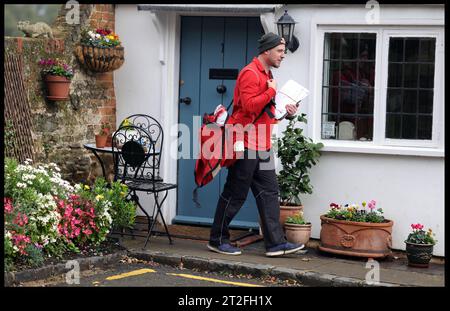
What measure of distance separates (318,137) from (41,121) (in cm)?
312

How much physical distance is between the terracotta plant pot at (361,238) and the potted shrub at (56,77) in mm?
3374

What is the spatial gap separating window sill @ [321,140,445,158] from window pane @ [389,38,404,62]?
0.95 meters

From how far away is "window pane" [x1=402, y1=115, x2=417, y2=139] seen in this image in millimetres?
9414

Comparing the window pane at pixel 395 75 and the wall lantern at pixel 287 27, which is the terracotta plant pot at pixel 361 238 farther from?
the wall lantern at pixel 287 27

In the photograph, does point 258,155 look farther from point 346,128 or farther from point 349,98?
point 349,98

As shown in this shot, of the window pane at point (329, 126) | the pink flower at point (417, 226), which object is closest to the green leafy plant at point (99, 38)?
the window pane at point (329, 126)

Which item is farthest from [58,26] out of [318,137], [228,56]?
[318,137]

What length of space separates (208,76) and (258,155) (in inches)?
81.0

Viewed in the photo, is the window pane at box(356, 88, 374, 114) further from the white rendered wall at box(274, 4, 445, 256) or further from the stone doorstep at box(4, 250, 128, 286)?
the stone doorstep at box(4, 250, 128, 286)

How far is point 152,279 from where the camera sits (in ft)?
26.7

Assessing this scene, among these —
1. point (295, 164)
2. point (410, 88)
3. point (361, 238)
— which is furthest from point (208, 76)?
point (361, 238)

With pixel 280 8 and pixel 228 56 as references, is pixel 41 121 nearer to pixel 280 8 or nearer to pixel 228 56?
pixel 228 56

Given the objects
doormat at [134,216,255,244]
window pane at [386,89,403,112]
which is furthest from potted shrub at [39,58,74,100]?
window pane at [386,89,403,112]

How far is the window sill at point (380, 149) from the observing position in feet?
30.0
